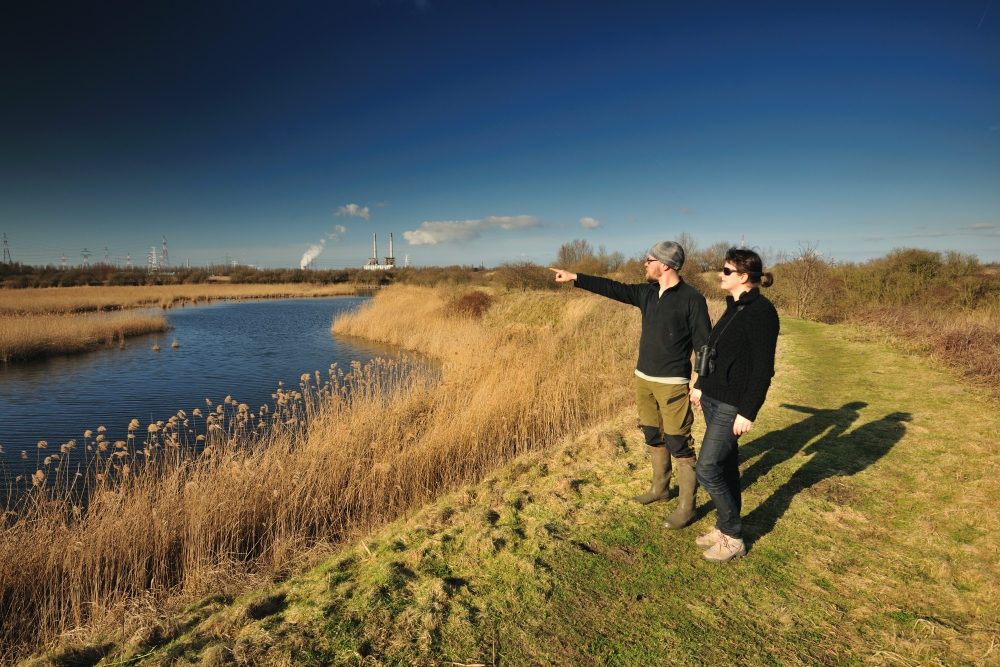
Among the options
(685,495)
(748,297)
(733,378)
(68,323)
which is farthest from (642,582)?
(68,323)

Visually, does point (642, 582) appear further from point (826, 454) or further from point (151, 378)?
point (151, 378)

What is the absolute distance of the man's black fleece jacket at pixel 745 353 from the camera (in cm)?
288

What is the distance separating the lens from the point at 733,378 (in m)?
3.03

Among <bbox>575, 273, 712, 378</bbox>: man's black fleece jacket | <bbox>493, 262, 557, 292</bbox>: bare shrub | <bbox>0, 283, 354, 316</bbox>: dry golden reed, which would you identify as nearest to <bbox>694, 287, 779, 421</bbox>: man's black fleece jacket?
<bbox>575, 273, 712, 378</bbox>: man's black fleece jacket

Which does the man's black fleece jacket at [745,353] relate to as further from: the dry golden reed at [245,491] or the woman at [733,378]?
the dry golden reed at [245,491]

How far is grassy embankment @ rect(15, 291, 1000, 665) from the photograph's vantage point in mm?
2562

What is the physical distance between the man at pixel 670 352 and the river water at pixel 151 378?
8935mm

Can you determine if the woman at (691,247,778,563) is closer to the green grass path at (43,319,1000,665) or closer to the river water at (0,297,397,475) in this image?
the green grass path at (43,319,1000,665)

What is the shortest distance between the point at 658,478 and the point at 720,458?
1.08 metres

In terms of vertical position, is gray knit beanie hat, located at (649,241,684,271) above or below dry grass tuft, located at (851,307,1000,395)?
above

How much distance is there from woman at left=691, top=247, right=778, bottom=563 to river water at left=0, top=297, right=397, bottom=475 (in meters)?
9.30

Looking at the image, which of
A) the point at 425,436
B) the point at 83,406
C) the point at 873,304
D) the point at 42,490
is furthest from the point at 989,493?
the point at 873,304

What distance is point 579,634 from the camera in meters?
2.66

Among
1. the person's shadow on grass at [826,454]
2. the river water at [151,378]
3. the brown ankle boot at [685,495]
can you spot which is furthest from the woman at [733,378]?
the river water at [151,378]
